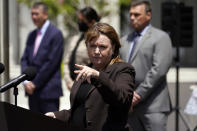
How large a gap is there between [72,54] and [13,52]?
14775mm

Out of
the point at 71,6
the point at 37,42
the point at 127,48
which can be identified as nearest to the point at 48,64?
the point at 37,42

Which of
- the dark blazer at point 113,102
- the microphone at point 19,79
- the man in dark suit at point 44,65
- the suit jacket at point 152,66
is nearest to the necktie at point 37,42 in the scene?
the man in dark suit at point 44,65

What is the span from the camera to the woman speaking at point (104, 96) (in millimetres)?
3426

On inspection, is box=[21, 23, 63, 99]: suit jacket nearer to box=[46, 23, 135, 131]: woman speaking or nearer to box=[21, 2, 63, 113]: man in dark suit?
box=[21, 2, 63, 113]: man in dark suit

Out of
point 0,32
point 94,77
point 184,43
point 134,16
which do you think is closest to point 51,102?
point 0,32

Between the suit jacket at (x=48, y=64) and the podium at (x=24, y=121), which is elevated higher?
the podium at (x=24, y=121)

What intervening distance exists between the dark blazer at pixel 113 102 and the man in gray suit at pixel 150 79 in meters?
1.78

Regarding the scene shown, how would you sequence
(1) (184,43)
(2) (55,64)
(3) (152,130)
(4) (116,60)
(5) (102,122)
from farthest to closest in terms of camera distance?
(1) (184,43) → (2) (55,64) → (3) (152,130) → (4) (116,60) → (5) (102,122)

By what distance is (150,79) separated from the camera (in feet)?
17.7

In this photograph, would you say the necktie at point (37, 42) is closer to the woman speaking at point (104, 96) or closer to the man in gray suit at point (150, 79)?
the man in gray suit at point (150, 79)

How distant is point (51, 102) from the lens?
6.99 metres

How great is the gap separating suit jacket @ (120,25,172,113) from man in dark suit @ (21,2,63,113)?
172cm

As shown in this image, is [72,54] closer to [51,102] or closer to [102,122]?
[51,102]

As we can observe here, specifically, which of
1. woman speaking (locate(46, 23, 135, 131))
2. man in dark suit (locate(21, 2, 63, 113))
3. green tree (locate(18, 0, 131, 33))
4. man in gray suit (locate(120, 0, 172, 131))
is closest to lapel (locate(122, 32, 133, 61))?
man in gray suit (locate(120, 0, 172, 131))
